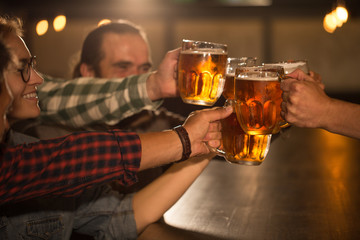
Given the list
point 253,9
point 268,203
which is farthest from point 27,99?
point 253,9

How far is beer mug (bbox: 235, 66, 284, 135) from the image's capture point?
90cm

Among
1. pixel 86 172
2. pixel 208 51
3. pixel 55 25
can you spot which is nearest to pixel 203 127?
pixel 208 51

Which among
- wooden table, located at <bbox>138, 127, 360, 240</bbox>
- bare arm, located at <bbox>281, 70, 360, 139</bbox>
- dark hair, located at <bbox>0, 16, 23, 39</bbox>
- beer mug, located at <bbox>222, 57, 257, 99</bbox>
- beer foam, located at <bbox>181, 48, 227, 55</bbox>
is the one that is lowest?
wooden table, located at <bbox>138, 127, 360, 240</bbox>

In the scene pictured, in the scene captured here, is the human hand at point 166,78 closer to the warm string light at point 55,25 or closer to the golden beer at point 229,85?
the golden beer at point 229,85

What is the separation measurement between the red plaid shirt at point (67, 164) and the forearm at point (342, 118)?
0.48 metres

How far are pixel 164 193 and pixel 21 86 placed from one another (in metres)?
0.46

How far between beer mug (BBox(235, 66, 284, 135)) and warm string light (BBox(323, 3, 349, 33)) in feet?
17.8

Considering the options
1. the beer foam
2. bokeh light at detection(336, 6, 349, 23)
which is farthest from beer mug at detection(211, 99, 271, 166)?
bokeh light at detection(336, 6, 349, 23)

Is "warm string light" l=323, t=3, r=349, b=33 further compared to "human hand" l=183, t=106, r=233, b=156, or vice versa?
"warm string light" l=323, t=3, r=349, b=33

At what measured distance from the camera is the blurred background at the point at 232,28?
605cm

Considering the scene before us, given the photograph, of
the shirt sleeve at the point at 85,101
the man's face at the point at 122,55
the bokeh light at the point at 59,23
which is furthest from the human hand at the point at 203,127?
the bokeh light at the point at 59,23

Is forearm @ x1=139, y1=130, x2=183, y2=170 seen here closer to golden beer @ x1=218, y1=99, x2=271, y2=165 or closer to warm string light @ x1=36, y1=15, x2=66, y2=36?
golden beer @ x1=218, y1=99, x2=271, y2=165

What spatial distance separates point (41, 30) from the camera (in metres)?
6.41

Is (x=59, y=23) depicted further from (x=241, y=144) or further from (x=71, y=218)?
(x=241, y=144)
